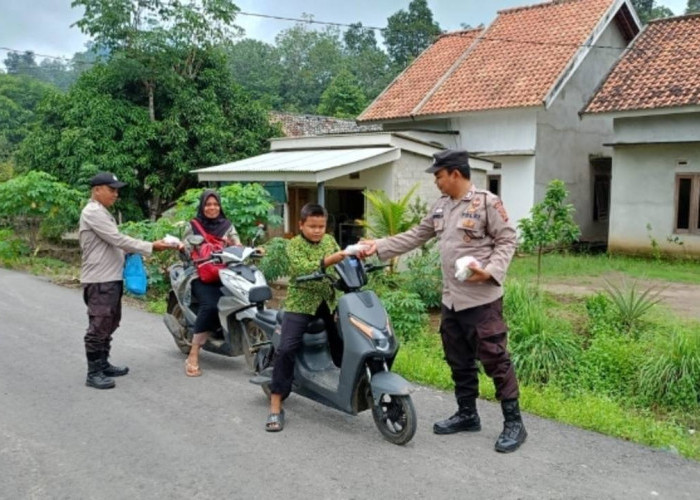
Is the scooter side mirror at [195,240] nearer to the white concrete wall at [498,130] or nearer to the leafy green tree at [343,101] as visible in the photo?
the white concrete wall at [498,130]

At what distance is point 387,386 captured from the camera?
4.04 m

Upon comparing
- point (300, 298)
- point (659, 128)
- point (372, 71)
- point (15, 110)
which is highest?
point (372, 71)

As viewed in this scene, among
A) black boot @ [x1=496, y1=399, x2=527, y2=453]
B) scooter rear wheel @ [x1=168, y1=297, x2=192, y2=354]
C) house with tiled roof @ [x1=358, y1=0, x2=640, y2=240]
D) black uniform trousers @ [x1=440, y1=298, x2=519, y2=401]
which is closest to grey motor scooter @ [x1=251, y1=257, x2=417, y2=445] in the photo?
black uniform trousers @ [x1=440, y1=298, x2=519, y2=401]

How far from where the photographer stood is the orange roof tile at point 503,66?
16.5 m

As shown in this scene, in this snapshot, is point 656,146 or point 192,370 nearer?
point 192,370

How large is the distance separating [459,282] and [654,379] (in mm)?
2589

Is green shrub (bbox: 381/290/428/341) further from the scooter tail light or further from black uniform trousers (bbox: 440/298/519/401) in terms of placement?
the scooter tail light

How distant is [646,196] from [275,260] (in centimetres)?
957

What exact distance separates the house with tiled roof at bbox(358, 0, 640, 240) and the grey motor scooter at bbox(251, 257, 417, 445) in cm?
1235

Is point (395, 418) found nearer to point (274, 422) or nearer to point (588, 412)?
point (274, 422)

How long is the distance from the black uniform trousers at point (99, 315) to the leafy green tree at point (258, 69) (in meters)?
36.3

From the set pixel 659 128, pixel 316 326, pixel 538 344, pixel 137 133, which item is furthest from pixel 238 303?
pixel 659 128

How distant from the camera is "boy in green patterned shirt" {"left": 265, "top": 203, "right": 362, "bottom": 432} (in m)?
4.45

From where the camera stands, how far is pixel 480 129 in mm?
17062
